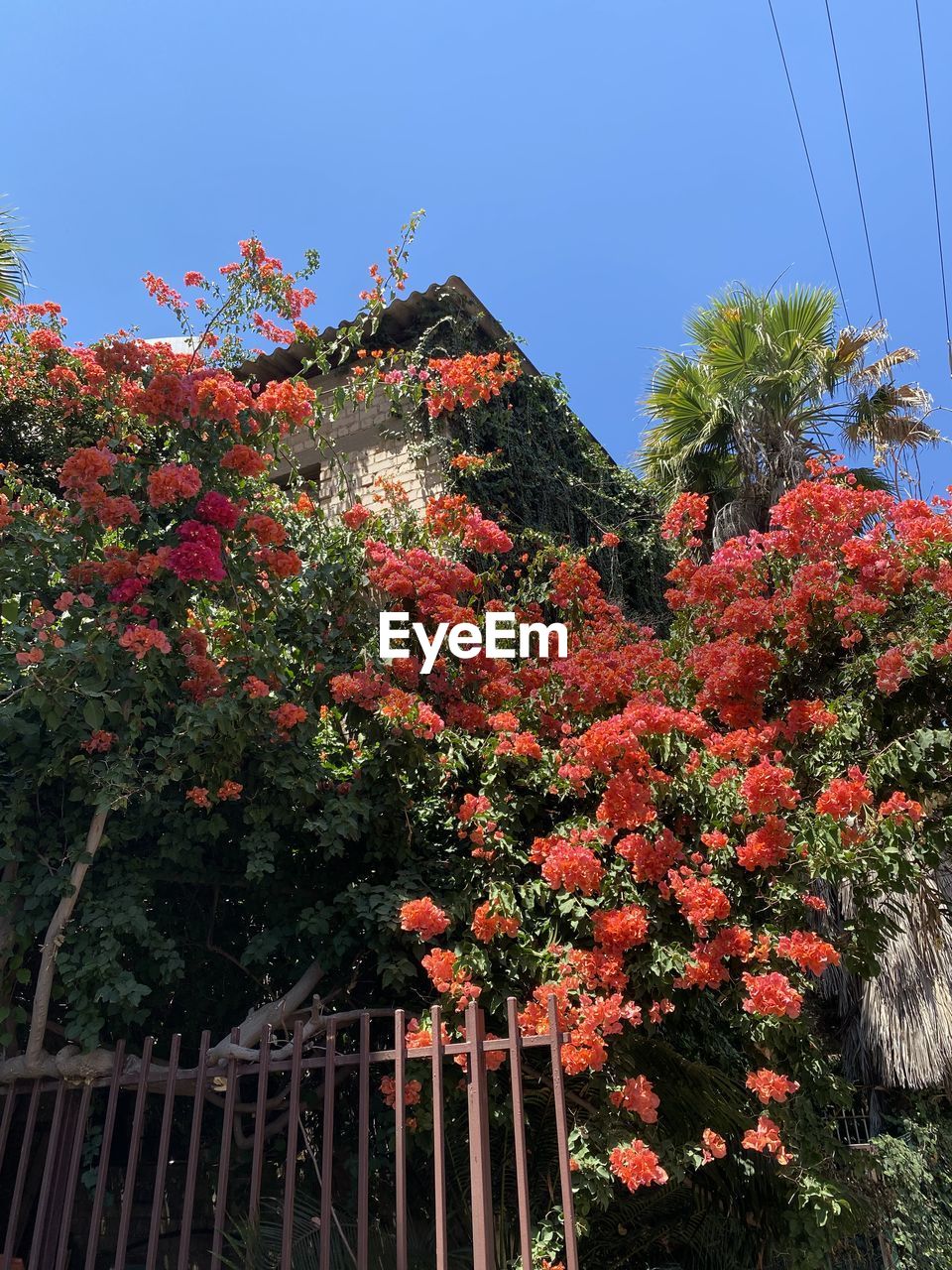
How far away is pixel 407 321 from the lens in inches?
333

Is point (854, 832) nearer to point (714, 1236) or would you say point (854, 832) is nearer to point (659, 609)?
point (714, 1236)

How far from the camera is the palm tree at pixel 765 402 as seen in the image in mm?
9180

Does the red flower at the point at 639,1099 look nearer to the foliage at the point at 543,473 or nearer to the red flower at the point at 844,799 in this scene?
the red flower at the point at 844,799

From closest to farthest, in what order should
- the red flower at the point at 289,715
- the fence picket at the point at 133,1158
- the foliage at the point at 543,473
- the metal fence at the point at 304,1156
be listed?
the metal fence at the point at 304,1156 → the fence picket at the point at 133,1158 → the red flower at the point at 289,715 → the foliage at the point at 543,473

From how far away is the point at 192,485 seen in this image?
147 inches

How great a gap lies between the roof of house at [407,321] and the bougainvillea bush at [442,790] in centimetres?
329

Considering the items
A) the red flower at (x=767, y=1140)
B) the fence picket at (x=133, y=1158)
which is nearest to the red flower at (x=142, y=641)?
the fence picket at (x=133, y=1158)

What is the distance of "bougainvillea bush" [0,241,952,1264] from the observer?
12.0 ft

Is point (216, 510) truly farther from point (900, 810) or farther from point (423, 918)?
point (900, 810)

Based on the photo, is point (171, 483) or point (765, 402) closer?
point (171, 483)

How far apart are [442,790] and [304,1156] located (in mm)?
1979

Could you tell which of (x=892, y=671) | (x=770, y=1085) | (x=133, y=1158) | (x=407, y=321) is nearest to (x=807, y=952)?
(x=770, y=1085)

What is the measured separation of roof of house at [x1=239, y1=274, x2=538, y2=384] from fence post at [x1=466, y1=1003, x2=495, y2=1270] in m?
6.71

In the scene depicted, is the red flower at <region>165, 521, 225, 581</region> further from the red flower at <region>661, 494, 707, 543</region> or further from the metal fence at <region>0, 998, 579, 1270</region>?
the red flower at <region>661, 494, 707, 543</region>
